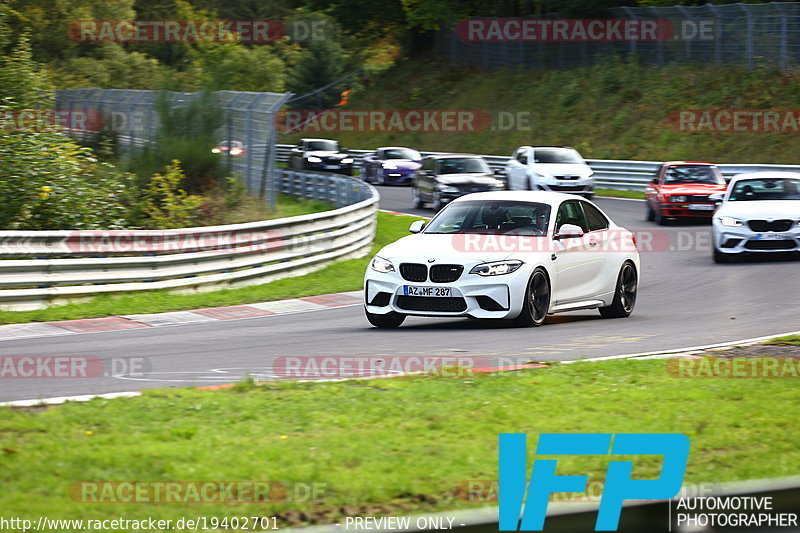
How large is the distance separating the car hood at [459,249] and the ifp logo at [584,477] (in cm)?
588

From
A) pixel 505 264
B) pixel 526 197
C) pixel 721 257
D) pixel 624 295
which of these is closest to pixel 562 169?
pixel 721 257

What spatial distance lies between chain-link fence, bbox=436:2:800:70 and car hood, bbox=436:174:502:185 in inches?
623

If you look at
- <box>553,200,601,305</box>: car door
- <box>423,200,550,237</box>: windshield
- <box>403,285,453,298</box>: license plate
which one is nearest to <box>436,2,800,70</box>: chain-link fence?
<box>553,200,601,305</box>: car door

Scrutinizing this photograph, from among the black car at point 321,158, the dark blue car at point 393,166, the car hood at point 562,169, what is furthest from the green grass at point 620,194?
the black car at point 321,158

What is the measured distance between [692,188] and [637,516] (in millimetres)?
23279

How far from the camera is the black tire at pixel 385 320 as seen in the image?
516 inches

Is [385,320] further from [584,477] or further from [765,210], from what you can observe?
[765,210]

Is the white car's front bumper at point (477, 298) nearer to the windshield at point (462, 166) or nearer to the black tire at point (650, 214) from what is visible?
the black tire at point (650, 214)

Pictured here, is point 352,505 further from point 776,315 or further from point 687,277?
point 687,277

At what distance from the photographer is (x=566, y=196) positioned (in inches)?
547

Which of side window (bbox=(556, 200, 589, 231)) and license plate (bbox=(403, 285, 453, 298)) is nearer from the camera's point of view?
license plate (bbox=(403, 285, 453, 298))

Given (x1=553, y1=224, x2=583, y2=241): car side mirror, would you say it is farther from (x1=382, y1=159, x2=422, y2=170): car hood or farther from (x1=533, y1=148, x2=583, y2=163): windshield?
(x1=382, y1=159, x2=422, y2=170): car hood

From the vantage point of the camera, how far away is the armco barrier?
15106mm

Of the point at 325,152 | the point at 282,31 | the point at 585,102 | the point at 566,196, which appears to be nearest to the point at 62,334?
the point at 566,196
